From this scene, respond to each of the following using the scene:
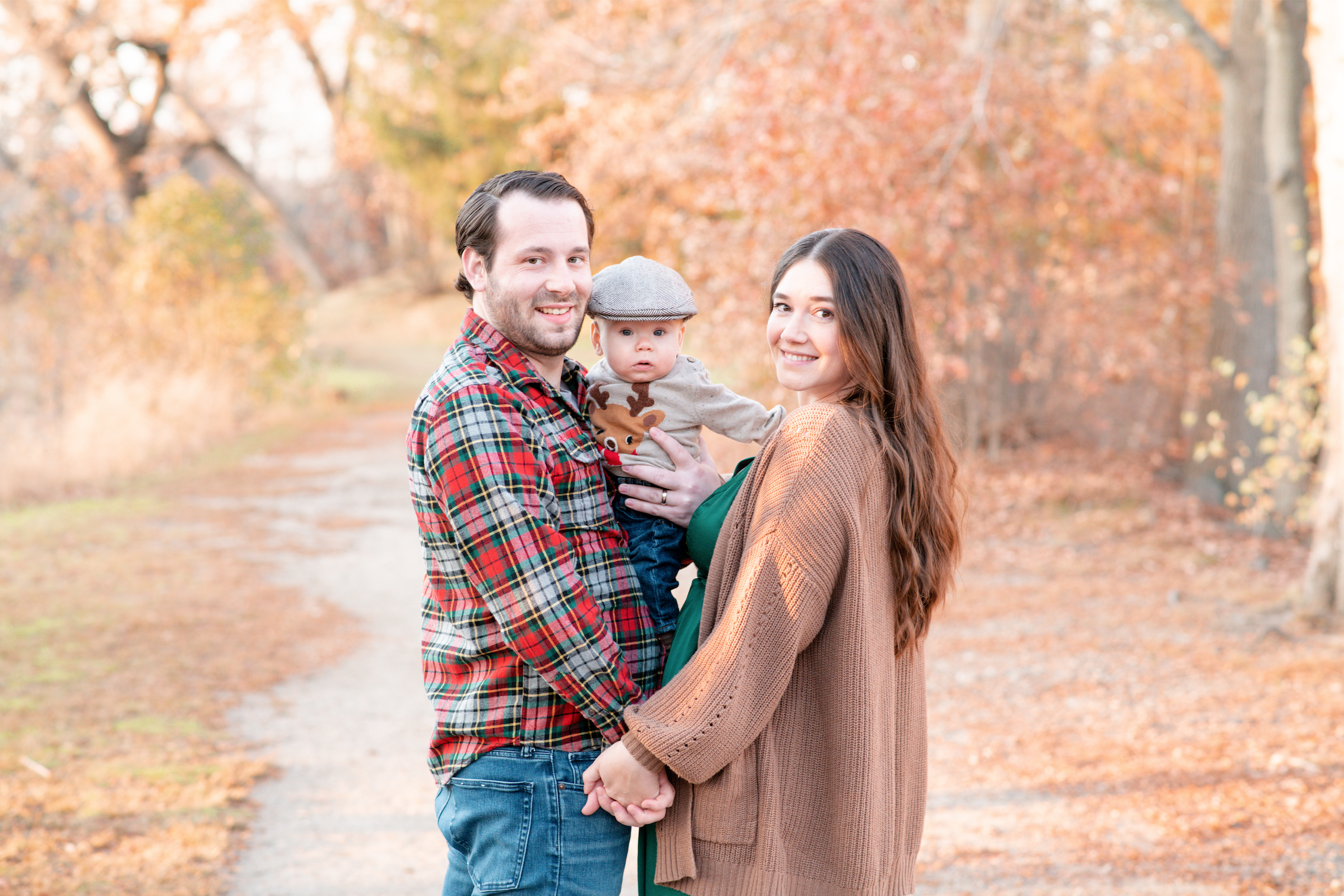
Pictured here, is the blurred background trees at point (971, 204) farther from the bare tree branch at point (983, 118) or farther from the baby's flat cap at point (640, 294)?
the baby's flat cap at point (640, 294)

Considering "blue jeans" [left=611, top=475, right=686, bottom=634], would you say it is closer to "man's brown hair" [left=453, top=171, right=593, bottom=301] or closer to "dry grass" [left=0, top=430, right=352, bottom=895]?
"man's brown hair" [left=453, top=171, right=593, bottom=301]

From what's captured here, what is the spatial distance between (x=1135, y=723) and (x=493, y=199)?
4.24 metres

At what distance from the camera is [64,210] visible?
12570mm

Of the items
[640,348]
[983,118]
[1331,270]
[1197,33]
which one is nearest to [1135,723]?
[1331,270]

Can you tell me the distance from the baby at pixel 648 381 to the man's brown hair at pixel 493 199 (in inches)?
10.2

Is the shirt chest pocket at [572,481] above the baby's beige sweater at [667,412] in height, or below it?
below

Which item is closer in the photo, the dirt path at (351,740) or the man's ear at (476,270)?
the man's ear at (476,270)

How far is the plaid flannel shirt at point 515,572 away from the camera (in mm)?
1871

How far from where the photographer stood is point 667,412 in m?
2.32

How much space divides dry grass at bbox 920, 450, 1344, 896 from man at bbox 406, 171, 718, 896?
2.21 meters

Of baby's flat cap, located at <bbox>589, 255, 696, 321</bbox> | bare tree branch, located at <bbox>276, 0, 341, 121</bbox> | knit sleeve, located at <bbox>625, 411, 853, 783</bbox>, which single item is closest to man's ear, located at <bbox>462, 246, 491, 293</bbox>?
baby's flat cap, located at <bbox>589, 255, 696, 321</bbox>

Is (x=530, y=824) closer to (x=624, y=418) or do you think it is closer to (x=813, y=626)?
(x=813, y=626)

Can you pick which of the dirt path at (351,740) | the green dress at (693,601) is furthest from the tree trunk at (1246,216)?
the green dress at (693,601)

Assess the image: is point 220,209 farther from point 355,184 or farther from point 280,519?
point 355,184
